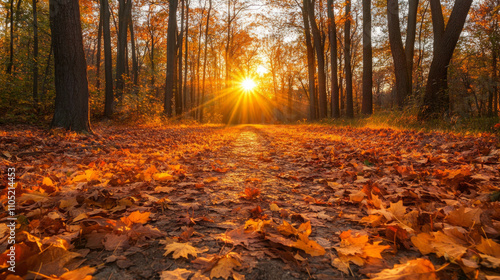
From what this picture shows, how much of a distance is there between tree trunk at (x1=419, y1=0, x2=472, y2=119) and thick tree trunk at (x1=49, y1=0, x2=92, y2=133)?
9200 millimetres

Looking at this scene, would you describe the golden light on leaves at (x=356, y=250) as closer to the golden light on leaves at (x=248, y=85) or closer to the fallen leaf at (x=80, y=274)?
the fallen leaf at (x=80, y=274)

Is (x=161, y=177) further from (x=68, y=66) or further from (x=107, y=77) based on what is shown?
(x=107, y=77)

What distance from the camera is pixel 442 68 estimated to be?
654 cm

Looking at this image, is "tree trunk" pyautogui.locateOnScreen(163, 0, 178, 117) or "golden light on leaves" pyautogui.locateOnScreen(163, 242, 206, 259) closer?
"golden light on leaves" pyautogui.locateOnScreen(163, 242, 206, 259)

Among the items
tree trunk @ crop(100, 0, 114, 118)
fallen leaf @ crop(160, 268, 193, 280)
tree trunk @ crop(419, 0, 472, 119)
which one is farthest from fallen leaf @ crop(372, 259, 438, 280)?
tree trunk @ crop(100, 0, 114, 118)

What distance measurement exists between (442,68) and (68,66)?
9.75 meters

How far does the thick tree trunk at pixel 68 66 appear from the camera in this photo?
17.8ft

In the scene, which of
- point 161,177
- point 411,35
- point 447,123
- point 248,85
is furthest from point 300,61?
point 161,177

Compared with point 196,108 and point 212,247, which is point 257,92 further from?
point 212,247

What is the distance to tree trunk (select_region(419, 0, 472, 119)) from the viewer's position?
6210mm

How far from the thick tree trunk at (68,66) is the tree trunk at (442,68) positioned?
30.2 ft

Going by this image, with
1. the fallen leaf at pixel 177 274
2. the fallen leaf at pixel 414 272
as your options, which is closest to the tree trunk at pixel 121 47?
the fallen leaf at pixel 177 274

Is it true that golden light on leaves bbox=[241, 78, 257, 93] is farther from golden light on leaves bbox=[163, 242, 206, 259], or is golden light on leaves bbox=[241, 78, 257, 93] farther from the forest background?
golden light on leaves bbox=[163, 242, 206, 259]

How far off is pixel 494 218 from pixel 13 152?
5476 mm
